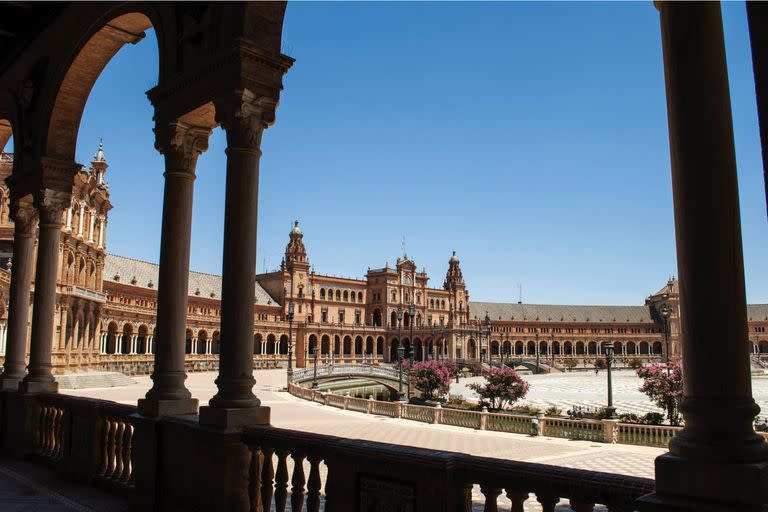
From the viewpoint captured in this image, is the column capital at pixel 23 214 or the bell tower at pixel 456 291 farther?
the bell tower at pixel 456 291

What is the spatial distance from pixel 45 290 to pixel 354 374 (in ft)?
150

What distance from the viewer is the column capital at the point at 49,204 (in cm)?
1052

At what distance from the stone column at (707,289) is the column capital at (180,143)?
568 cm

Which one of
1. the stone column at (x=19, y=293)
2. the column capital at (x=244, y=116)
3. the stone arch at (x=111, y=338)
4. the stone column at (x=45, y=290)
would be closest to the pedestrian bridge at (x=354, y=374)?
the stone arch at (x=111, y=338)

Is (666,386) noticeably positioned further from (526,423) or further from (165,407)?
(165,407)

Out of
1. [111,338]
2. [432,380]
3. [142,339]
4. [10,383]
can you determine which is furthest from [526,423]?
[142,339]

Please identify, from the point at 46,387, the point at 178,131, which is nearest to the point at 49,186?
the point at 46,387

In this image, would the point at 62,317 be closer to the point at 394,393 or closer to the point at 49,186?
the point at 394,393

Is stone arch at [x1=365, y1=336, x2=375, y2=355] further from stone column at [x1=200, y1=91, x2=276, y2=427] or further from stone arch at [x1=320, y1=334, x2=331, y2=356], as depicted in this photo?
stone column at [x1=200, y1=91, x2=276, y2=427]

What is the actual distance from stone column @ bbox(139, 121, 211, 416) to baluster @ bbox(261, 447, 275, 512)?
5.91ft

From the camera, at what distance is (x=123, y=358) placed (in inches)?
2181

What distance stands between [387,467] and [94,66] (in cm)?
876

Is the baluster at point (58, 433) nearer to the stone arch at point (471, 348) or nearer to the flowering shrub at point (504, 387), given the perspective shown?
the flowering shrub at point (504, 387)

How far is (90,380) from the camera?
126ft
